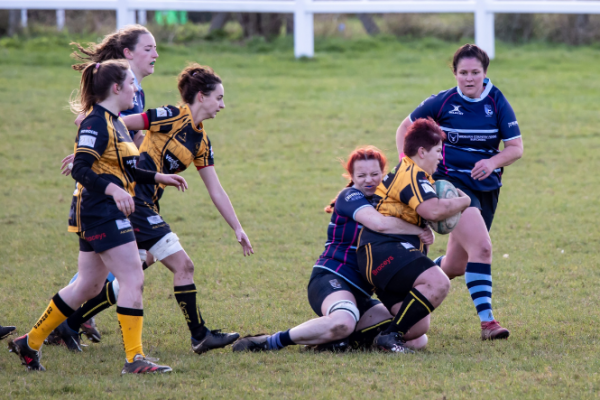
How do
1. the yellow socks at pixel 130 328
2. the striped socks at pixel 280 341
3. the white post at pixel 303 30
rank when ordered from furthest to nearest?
1. the white post at pixel 303 30
2. the striped socks at pixel 280 341
3. the yellow socks at pixel 130 328

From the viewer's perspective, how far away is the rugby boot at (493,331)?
4.92 m

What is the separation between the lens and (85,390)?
388 cm

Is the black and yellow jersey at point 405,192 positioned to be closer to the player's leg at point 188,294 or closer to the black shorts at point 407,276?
the black shorts at point 407,276

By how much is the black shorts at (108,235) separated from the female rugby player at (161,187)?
42 cm

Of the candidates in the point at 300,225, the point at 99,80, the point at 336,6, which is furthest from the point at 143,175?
the point at 336,6

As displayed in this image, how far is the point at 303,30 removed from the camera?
1712 centimetres

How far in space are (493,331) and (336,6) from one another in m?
12.7

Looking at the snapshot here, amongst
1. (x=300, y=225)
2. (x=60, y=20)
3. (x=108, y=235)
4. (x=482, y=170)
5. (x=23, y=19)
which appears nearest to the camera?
(x=108, y=235)

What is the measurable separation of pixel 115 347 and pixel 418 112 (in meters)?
2.72

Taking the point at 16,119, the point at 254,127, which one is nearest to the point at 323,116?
the point at 254,127

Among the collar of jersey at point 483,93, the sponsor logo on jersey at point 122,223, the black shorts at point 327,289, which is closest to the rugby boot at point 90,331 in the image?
the sponsor logo on jersey at point 122,223

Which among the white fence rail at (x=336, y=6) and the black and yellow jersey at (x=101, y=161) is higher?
the white fence rail at (x=336, y=6)

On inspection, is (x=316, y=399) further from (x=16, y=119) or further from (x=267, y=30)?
(x=267, y=30)

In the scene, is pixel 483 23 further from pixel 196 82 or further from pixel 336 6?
pixel 196 82
